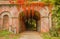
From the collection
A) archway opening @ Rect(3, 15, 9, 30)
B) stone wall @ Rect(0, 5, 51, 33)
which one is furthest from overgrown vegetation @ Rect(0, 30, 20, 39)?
stone wall @ Rect(0, 5, 51, 33)

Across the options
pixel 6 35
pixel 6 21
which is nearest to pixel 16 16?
pixel 6 21

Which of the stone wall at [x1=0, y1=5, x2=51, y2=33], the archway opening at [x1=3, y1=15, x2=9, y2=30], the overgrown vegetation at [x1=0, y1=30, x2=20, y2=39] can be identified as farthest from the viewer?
the archway opening at [x1=3, y1=15, x2=9, y2=30]

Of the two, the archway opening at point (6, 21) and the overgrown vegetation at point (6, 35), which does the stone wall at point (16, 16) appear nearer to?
the archway opening at point (6, 21)

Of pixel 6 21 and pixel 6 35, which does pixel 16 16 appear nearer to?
pixel 6 21

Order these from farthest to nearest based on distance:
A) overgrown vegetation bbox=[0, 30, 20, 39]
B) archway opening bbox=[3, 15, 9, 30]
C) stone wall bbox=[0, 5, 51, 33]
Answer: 1. archway opening bbox=[3, 15, 9, 30]
2. stone wall bbox=[0, 5, 51, 33]
3. overgrown vegetation bbox=[0, 30, 20, 39]

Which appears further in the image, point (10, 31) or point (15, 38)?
point (10, 31)

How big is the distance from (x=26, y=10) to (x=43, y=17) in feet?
7.66

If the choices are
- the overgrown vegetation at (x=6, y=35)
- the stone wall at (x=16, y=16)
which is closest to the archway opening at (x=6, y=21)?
the stone wall at (x=16, y=16)

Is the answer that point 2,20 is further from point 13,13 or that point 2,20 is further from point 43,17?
point 43,17

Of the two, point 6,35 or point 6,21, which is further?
point 6,21

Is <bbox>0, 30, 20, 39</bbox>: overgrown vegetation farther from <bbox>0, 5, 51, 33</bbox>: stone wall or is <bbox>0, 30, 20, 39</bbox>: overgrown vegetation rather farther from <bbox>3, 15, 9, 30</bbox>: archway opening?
<bbox>0, 5, 51, 33</bbox>: stone wall

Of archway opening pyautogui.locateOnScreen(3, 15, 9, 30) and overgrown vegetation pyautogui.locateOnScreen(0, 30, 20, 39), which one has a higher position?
archway opening pyautogui.locateOnScreen(3, 15, 9, 30)

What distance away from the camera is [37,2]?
23938mm

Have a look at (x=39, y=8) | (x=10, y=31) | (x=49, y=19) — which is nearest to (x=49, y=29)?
(x=49, y=19)
